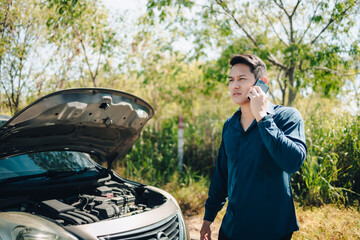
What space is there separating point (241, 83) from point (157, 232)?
1284mm

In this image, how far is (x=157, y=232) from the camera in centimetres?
221

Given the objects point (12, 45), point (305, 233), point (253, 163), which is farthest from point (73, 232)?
point (12, 45)

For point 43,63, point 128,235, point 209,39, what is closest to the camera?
point 128,235

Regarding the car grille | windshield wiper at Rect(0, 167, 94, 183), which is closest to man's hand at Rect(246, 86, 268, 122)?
the car grille

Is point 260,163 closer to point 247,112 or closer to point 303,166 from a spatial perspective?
point 247,112

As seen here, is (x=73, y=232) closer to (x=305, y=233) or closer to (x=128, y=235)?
(x=128, y=235)

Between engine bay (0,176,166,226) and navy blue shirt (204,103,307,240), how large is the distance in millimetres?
1093

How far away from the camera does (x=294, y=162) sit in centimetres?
155

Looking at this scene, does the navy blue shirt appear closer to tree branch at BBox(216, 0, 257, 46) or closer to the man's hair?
the man's hair

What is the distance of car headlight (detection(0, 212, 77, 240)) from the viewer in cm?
182

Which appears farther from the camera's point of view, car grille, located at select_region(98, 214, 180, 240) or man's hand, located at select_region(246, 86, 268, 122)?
car grille, located at select_region(98, 214, 180, 240)

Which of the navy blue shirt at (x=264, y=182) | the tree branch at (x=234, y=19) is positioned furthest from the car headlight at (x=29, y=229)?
the tree branch at (x=234, y=19)

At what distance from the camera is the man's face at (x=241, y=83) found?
1840 millimetres

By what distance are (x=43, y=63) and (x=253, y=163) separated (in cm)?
636
